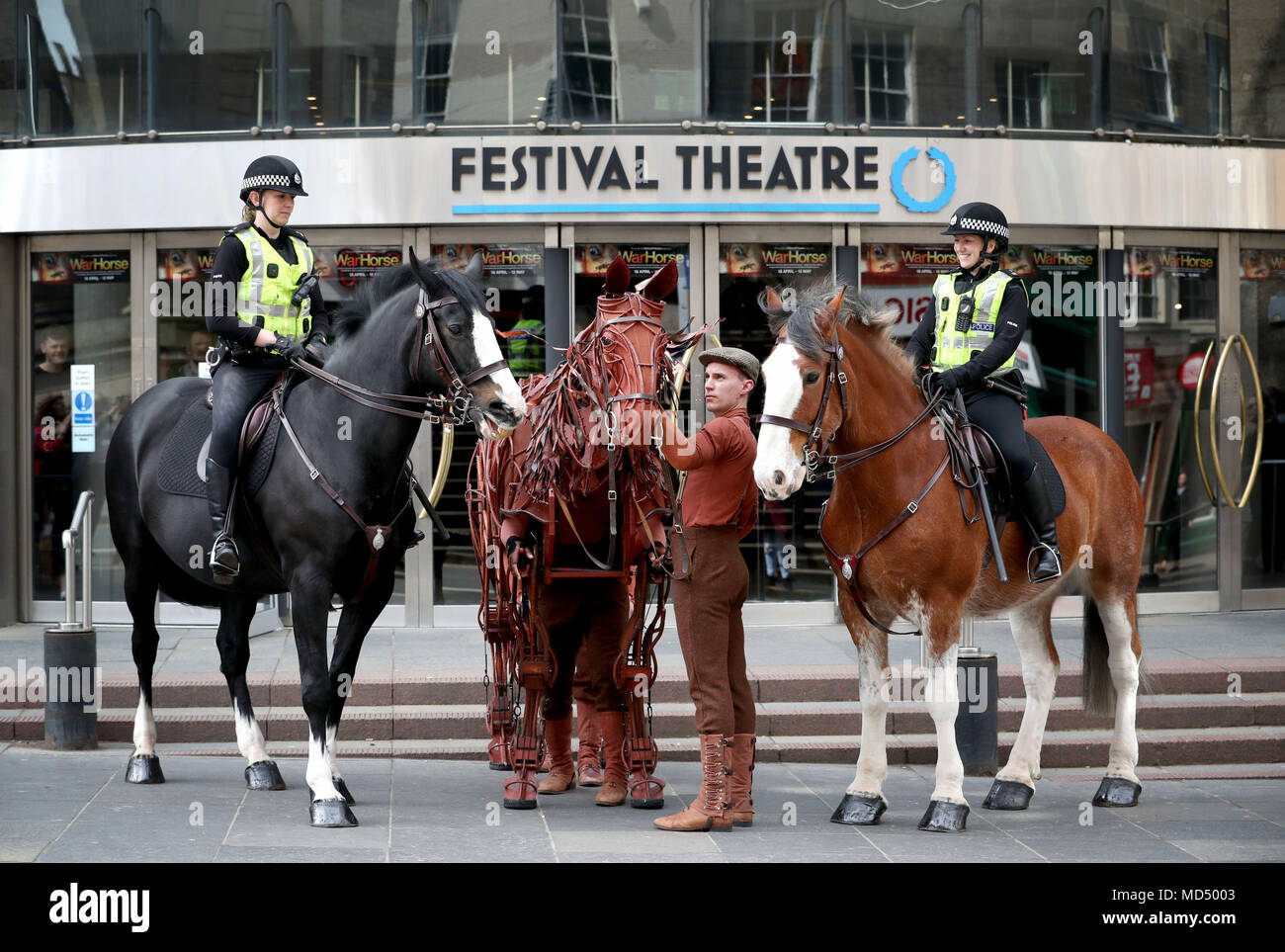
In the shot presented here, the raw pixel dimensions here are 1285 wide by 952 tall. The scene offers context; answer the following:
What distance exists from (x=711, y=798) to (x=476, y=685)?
3268 mm

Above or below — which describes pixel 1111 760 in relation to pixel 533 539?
below

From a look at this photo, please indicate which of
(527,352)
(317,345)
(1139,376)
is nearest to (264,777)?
(317,345)

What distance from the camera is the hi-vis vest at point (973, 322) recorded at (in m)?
7.66

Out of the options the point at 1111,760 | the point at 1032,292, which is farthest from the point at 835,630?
the point at 1111,760

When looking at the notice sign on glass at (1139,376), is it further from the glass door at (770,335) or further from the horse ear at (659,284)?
the horse ear at (659,284)

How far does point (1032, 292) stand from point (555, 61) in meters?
4.87

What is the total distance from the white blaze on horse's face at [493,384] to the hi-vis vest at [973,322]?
245 cm

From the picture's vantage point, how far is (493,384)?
6.78m

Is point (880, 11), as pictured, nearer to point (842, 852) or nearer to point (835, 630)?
point (835, 630)

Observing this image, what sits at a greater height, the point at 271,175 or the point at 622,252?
the point at 622,252

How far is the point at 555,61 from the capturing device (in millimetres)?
12789

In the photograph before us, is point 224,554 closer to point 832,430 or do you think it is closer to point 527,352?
point 832,430

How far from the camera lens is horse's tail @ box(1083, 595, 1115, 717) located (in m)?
8.51

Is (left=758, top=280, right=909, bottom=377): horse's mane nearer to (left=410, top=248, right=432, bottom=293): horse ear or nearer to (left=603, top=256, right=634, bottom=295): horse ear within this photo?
(left=603, top=256, right=634, bottom=295): horse ear
